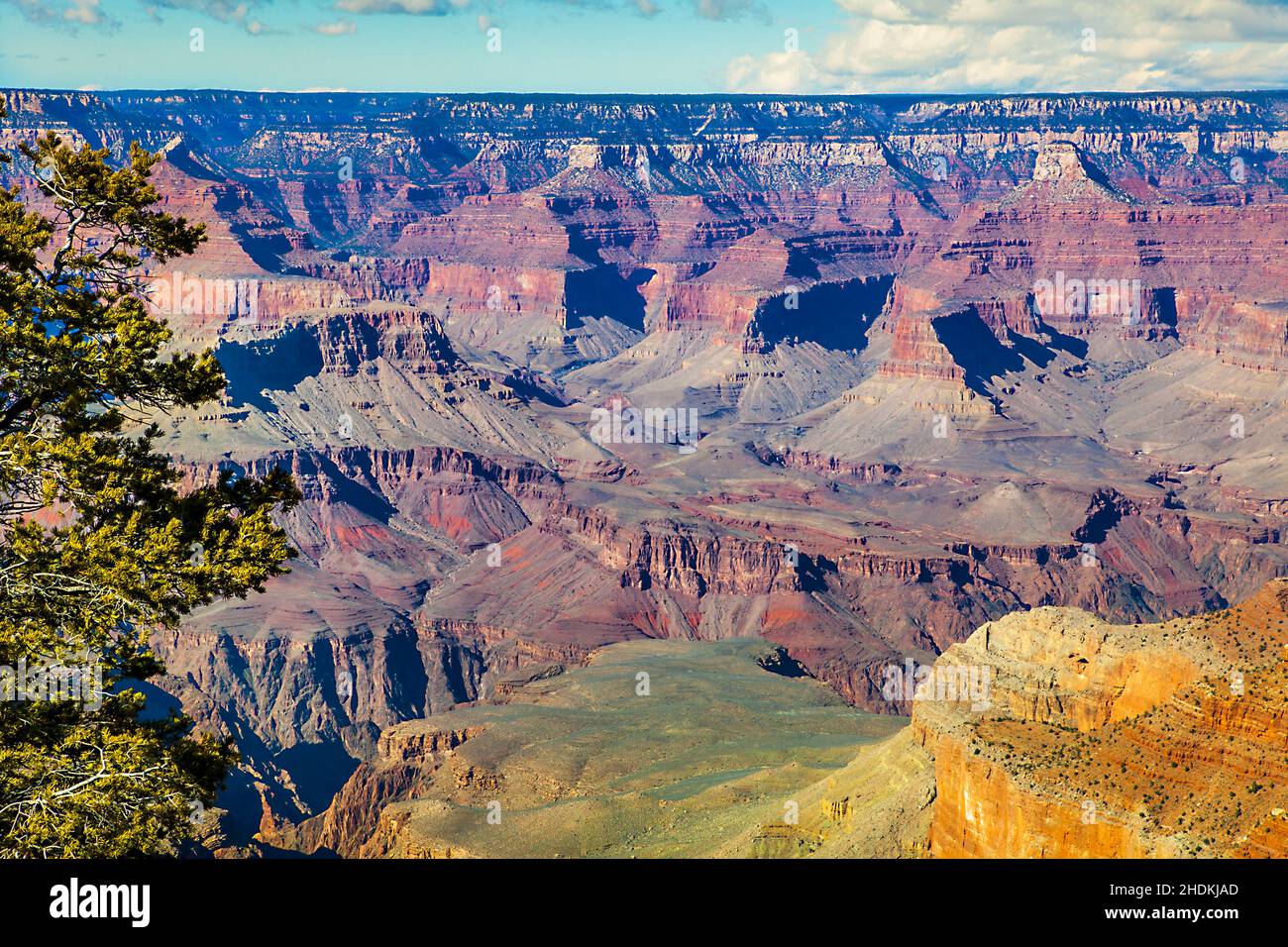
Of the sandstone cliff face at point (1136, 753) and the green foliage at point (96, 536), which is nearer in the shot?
the green foliage at point (96, 536)

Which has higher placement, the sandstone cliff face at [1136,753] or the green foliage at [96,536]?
the green foliage at [96,536]

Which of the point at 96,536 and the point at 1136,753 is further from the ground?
the point at 96,536

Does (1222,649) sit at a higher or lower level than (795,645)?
higher

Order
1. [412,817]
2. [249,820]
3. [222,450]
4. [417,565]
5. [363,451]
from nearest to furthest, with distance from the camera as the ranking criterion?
1. [412,817]
2. [249,820]
3. [417,565]
4. [222,450]
5. [363,451]

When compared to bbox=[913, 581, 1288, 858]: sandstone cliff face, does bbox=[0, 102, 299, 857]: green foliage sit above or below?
above

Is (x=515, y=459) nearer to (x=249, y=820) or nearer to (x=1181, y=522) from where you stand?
(x=1181, y=522)

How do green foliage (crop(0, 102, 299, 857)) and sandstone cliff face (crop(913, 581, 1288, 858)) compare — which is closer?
green foliage (crop(0, 102, 299, 857))

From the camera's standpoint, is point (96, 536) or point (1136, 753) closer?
point (96, 536)
